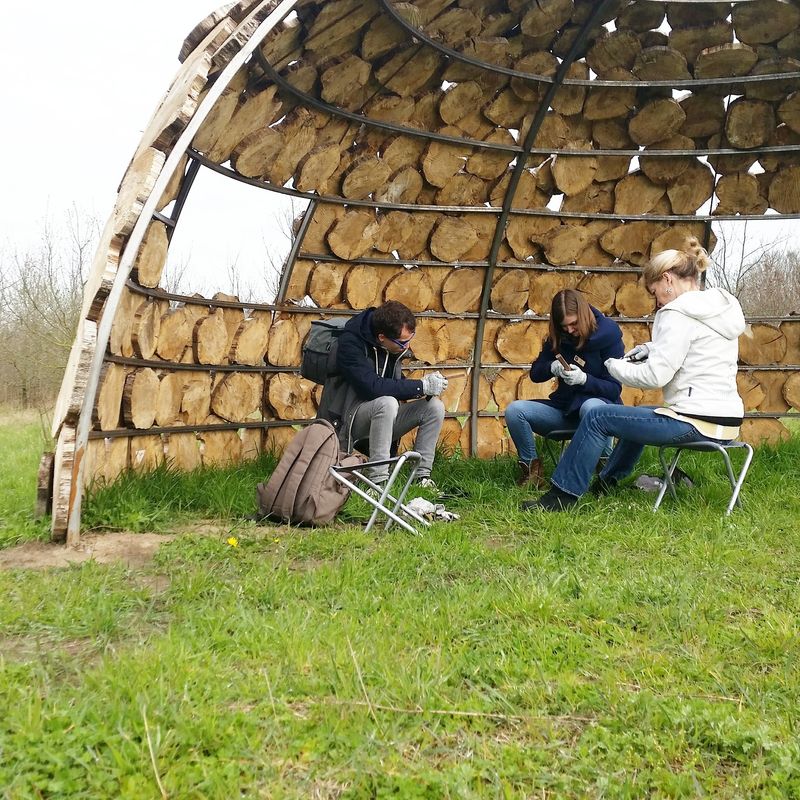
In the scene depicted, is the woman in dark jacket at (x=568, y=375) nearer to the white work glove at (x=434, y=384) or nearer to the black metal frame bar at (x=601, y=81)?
the white work glove at (x=434, y=384)

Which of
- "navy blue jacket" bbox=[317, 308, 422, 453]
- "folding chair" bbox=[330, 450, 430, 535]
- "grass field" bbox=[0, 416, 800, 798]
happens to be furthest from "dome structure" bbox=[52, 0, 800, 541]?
"folding chair" bbox=[330, 450, 430, 535]

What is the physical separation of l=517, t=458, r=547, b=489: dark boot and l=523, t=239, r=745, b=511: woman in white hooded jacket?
2.73 ft

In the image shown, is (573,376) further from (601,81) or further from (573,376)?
(601,81)

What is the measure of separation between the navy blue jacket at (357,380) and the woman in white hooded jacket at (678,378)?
1.25m

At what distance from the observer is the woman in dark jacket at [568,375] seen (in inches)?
219

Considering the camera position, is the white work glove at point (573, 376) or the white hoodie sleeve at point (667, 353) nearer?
the white hoodie sleeve at point (667, 353)

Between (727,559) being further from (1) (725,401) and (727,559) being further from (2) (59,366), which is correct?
(2) (59,366)

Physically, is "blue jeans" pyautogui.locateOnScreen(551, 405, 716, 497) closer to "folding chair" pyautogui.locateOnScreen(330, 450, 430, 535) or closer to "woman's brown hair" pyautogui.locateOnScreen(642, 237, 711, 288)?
"woman's brown hair" pyautogui.locateOnScreen(642, 237, 711, 288)

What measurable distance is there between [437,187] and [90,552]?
4.07m

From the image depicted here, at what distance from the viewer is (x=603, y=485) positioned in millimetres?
5531

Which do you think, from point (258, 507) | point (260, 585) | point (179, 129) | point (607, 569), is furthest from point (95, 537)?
point (607, 569)

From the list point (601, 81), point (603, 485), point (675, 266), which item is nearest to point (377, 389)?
point (603, 485)

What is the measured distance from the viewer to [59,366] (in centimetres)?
1518

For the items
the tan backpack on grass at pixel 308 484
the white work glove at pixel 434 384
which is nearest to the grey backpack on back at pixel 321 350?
the white work glove at pixel 434 384
